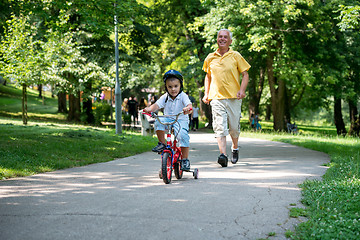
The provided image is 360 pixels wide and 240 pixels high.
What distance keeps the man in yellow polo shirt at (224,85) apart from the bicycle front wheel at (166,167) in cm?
201

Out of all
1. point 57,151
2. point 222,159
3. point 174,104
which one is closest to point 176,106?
point 174,104

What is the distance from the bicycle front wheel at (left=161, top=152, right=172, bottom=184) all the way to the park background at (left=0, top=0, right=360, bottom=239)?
1.89 m

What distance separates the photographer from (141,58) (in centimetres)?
2939

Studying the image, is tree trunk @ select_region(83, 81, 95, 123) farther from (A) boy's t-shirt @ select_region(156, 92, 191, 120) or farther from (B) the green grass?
(A) boy's t-shirt @ select_region(156, 92, 191, 120)

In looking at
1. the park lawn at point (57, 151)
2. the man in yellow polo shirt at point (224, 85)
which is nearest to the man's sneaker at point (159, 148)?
the man in yellow polo shirt at point (224, 85)

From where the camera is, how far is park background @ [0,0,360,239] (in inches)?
423

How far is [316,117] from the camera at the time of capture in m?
86.3

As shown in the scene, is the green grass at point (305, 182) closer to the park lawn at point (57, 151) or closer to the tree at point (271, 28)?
the park lawn at point (57, 151)

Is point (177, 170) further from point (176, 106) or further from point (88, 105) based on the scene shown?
point (88, 105)

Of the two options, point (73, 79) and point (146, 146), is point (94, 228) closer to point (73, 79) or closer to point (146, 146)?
point (146, 146)

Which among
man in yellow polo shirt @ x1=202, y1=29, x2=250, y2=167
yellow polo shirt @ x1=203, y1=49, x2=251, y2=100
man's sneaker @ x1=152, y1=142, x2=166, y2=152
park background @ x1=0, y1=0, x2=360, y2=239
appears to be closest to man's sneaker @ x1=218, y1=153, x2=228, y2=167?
man in yellow polo shirt @ x1=202, y1=29, x2=250, y2=167

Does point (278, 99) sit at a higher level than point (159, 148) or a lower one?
higher

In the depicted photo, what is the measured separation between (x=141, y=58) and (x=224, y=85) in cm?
2156

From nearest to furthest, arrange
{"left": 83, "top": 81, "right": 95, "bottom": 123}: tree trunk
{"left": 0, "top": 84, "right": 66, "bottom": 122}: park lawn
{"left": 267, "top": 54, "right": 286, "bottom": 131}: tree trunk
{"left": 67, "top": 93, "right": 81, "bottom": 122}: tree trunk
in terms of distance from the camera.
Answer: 1. {"left": 267, "top": 54, "right": 286, "bottom": 131}: tree trunk
2. {"left": 83, "top": 81, "right": 95, "bottom": 123}: tree trunk
3. {"left": 67, "top": 93, "right": 81, "bottom": 122}: tree trunk
4. {"left": 0, "top": 84, "right": 66, "bottom": 122}: park lawn
